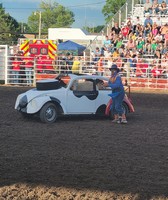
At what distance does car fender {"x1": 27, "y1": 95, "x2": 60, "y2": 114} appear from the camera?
1342cm

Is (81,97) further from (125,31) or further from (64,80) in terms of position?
(125,31)

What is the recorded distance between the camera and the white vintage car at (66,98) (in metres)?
13.5

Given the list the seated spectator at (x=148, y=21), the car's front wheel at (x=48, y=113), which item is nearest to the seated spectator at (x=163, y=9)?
the seated spectator at (x=148, y=21)

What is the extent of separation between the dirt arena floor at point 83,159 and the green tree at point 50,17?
122 meters

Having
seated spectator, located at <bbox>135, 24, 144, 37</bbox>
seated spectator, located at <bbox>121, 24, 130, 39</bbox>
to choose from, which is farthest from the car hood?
seated spectator, located at <bbox>121, 24, 130, 39</bbox>

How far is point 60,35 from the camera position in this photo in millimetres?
50719

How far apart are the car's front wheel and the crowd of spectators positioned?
43.6ft

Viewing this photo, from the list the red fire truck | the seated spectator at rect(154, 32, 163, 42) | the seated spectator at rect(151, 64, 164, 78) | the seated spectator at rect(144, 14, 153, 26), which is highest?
the seated spectator at rect(144, 14, 153, 26)

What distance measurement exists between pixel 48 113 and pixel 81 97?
3.71 feet

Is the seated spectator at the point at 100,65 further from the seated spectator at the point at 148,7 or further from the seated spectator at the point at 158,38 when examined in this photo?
the seated spectator at the point at 148,7

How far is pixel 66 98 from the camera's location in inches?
547

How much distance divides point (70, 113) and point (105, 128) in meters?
1.57

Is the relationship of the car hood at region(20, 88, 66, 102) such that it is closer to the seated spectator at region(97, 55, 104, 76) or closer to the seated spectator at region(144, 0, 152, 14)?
the seated spectator at region(97, 55, 104, 76)

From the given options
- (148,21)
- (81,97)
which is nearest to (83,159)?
(81,97)
